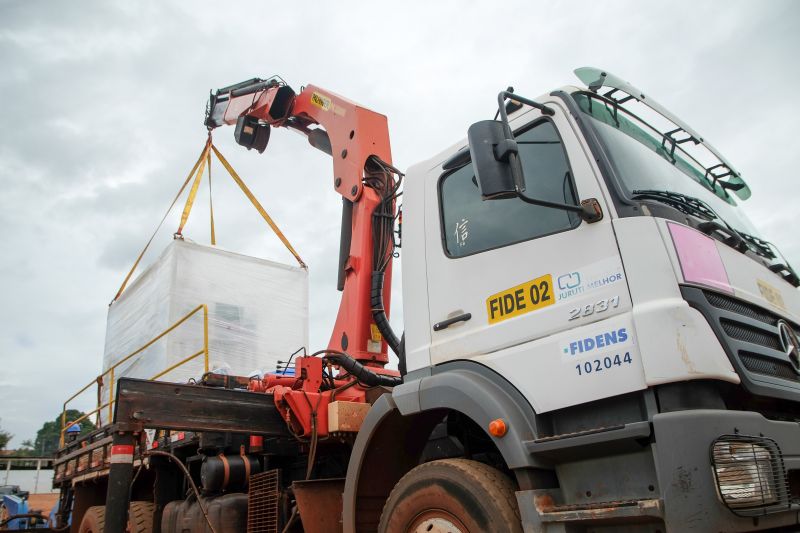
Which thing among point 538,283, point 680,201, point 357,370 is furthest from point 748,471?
point 357,370

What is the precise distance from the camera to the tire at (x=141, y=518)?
561 centimetres

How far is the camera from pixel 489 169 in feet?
8.66

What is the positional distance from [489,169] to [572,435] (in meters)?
1.17

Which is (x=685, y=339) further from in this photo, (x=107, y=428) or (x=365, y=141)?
(x=107, y=428)

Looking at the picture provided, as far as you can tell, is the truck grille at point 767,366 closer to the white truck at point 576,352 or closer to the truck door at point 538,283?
the white truck at point 576,352

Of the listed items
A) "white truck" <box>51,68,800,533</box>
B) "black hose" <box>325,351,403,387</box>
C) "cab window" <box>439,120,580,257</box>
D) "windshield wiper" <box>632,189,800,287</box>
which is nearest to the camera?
"white truck" <box>51,68,800,533</box>

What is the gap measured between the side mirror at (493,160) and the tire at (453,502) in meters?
1.25

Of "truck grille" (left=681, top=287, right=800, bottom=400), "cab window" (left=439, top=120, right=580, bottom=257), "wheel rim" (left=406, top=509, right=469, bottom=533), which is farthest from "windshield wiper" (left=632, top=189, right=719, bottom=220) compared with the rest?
"wheel rim" (left=406, top=509, right=469, bottom=533)

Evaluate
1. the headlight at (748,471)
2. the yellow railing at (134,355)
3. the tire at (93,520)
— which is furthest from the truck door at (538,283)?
the tire at (93,520)

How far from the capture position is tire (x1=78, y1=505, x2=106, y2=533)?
6.08 meters

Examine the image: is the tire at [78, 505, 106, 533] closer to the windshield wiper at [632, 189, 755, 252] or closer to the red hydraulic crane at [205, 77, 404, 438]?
the red hydraulic crane at [205, 77, 404, 438]

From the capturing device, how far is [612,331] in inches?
97.9

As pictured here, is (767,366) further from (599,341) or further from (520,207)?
(520,207)

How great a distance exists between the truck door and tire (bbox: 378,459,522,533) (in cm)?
41
